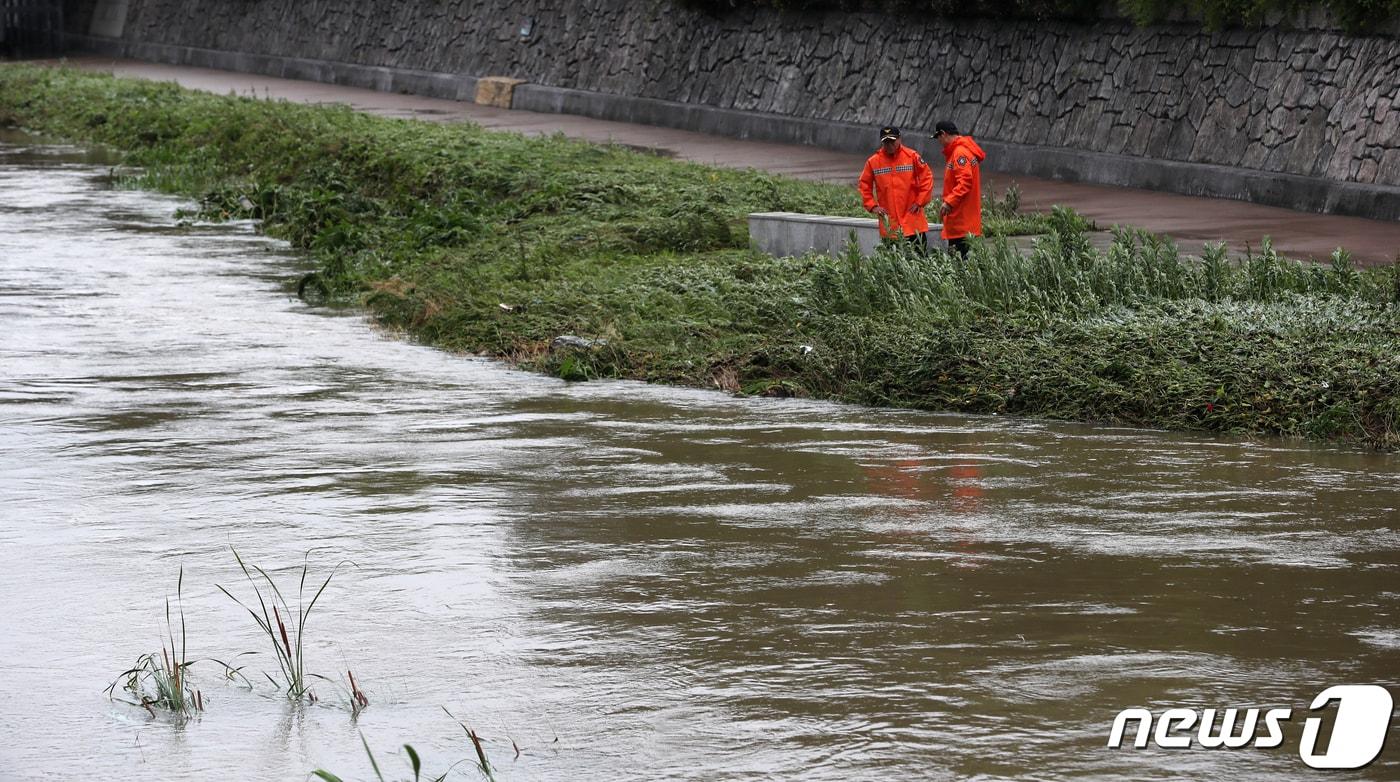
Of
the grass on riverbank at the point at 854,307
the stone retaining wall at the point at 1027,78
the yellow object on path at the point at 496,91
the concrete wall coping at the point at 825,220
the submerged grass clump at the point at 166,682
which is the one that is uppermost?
the stone retaining wall at the point at 1027,78

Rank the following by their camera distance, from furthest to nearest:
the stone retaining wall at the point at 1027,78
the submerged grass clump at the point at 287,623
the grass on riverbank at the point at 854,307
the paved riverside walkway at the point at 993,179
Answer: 1. the stone retaining wall at the point at 1027,78
2. the paved riverside walkway at the point at 993,179
3. the grass on riverbank at the point at 854,307
4. the submerged grass clump at the point at 287,623

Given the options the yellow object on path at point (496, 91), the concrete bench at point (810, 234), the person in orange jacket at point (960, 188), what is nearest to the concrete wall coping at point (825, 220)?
the concrete bench at point (810, 234)

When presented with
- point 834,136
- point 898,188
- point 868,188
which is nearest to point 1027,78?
point 834,136

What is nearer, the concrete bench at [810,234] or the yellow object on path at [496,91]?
the concrete bench at [810,234]

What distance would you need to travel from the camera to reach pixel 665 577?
6.86 m

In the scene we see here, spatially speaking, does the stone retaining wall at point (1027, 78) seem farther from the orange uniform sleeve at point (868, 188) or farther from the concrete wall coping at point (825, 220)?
the orange uniform sleeve at point (868, 188)

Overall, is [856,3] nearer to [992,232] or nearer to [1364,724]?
[992,232]

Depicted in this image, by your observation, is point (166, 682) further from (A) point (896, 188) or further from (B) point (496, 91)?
(B) point (496, 91)

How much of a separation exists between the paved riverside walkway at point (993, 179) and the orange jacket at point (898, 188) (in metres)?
2.52

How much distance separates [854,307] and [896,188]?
6.95 feet

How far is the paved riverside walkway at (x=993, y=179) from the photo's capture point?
54.0 ft

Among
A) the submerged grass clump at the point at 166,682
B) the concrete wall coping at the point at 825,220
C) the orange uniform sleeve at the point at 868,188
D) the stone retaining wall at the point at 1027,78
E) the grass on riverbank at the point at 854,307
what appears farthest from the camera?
the stone retaining wall at the point at 1027,78

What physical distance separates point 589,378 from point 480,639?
5.64m

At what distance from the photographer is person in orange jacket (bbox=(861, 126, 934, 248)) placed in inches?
546
